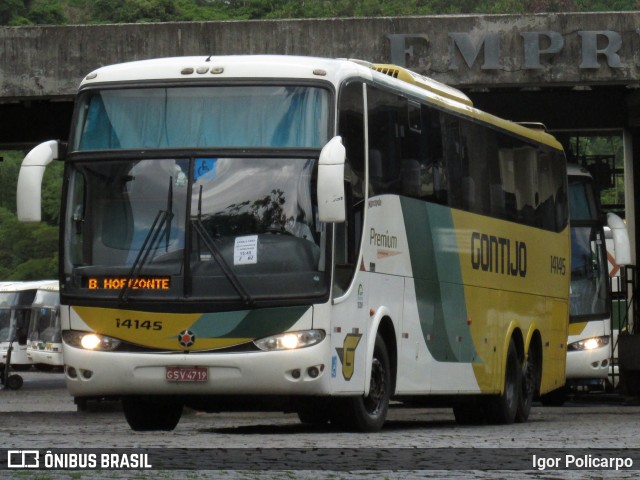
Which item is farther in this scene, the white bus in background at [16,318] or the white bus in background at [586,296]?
the white bus in background at [16,318]

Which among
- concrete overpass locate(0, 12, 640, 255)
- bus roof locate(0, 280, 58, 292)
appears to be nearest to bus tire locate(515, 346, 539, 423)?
concrete overpass locate(0, 12, 640, 255)

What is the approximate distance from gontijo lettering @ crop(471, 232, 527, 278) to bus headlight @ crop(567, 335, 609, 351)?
8.45 meters

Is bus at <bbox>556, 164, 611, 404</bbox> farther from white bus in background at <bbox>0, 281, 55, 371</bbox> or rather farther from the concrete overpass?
white bus in background at <bbox>0, 281, 55, 371</bbox>

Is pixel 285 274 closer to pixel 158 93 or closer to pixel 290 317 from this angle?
pixel 290 317

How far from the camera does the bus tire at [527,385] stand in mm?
19234

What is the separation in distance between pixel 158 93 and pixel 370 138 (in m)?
1.88

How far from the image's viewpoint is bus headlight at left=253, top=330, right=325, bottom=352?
13508mm

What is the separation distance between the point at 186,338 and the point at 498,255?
556cm

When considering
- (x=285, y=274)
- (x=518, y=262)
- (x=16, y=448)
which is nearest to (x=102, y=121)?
(x=285, y=274)

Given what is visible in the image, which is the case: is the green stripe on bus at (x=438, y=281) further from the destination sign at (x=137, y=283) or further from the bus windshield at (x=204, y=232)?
the destination sign at (x=137, y=283)

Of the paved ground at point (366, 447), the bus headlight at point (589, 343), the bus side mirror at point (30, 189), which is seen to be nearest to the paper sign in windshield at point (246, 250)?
the paved ground at point (366, 447)

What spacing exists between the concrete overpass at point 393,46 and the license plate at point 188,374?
1156cm

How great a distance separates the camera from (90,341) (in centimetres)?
1391

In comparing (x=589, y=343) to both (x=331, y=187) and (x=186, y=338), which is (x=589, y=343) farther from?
(x=331, y=187)
